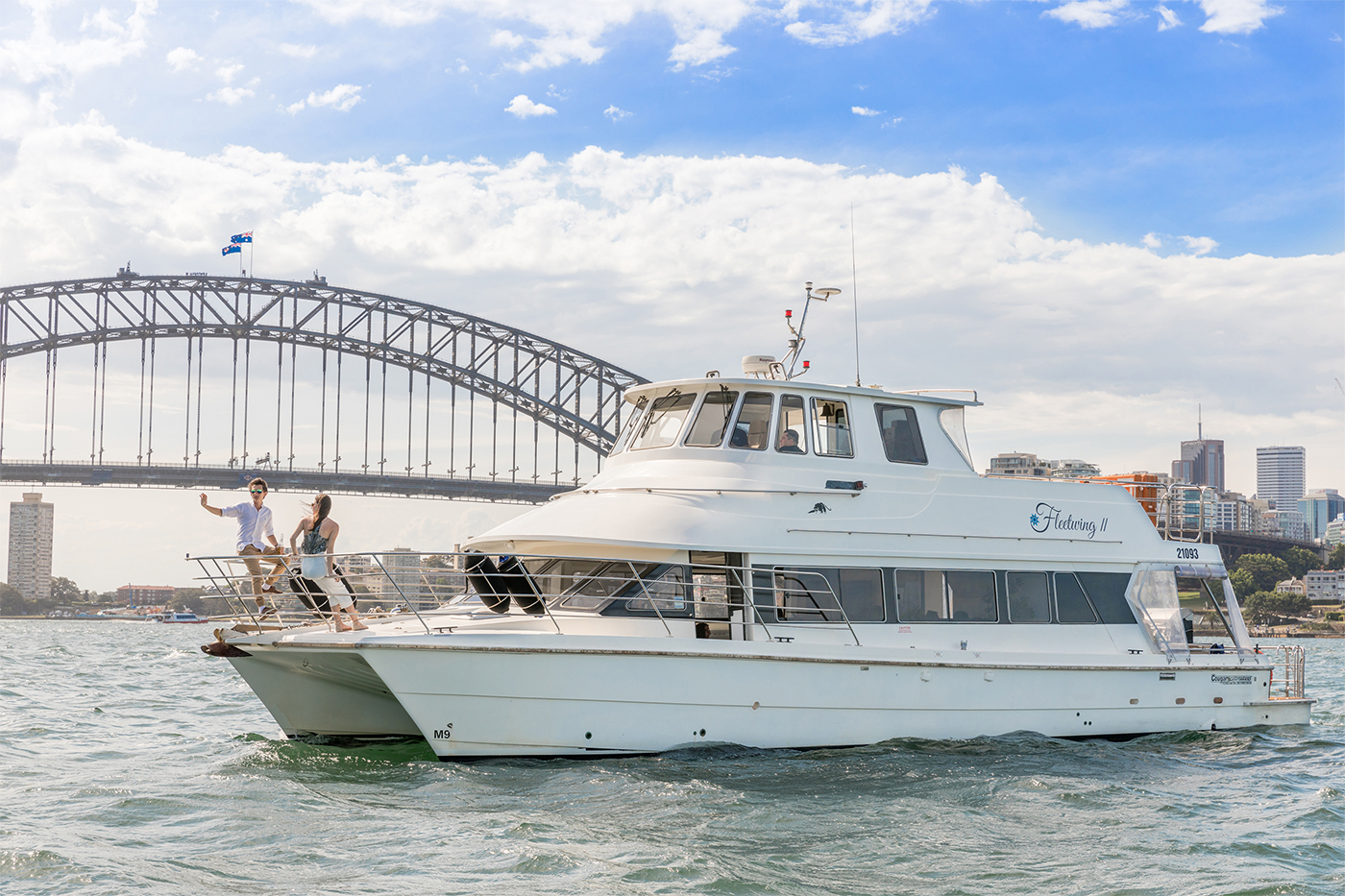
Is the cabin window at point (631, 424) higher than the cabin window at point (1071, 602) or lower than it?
higher

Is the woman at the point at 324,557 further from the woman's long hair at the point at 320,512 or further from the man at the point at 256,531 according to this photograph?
the man at the point at 256,531

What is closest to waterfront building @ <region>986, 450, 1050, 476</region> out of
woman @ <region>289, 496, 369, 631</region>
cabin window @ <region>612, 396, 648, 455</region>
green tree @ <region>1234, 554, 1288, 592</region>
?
cabin window @ <region>612, 396, 648, 455</region>

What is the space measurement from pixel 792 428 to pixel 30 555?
9029cm

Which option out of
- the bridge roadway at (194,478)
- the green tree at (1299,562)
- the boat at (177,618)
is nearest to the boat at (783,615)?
the bridge roadway at (194,478)

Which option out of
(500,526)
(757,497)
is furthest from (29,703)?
(757,497)

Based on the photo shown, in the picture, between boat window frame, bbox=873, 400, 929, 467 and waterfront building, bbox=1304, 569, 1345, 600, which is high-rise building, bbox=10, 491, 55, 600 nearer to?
boat window frame, bbox=873, 400, 929, 467

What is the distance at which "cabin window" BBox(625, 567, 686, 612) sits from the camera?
9070 mm

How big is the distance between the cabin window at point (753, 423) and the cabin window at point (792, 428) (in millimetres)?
119

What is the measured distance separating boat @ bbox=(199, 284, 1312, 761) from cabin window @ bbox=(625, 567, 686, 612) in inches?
0.7

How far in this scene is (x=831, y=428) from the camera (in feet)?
33.6

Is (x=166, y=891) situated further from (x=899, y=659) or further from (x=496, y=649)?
(x=899, y=659)

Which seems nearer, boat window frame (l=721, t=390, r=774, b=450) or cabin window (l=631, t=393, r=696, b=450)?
boat window frame (l=721, t=390, r=774, b=450)

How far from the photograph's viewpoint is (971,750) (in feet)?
30.9

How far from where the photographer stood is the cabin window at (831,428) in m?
10.2
